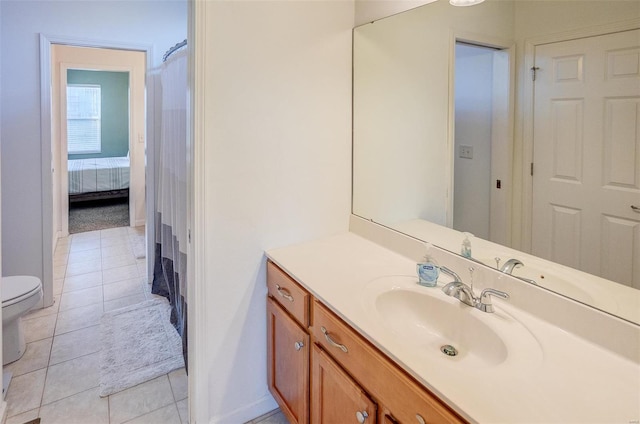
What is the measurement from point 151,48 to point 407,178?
244 cm

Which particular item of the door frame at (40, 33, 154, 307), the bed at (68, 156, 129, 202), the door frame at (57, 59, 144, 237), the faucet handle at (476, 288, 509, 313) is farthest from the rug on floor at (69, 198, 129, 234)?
the faucet handle at (476, 288, 509, 313)

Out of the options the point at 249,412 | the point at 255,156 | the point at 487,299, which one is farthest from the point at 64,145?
the point at 487,299

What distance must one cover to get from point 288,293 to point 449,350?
639 millimetres

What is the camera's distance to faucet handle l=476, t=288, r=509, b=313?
1188 mm

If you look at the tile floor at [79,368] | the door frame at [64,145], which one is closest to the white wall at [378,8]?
the tile floor at [79,368]

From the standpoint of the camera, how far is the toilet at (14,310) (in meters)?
2.11

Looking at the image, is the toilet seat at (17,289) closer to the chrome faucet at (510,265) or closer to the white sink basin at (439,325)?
the white sink basin at (439,325)

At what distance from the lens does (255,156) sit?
167 cm

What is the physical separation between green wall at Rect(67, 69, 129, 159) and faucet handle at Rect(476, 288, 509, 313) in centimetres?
800

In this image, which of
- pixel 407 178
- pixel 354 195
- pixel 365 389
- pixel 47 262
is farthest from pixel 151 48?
pixel 365 389

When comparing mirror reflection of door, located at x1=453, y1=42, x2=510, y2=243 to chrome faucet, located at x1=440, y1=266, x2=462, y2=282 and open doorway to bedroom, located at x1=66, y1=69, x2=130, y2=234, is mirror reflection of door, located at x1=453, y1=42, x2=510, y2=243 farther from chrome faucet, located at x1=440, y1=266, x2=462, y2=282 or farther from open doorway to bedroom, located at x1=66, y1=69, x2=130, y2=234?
open doorway to bedroom, located at x1=66, y1=69, x2=130, y2=234

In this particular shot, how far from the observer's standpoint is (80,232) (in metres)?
4.84

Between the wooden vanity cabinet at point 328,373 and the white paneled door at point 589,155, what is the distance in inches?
26.1

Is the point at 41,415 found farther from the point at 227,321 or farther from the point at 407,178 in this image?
the point at 407,178
